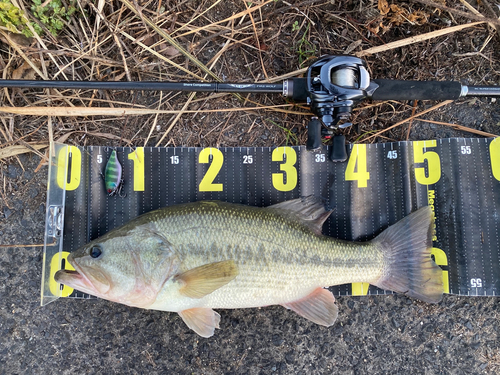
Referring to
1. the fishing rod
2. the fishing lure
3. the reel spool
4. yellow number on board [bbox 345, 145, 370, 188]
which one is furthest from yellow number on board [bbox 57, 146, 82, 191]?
yellow number on board [bbox 345, 145, 370, 188]

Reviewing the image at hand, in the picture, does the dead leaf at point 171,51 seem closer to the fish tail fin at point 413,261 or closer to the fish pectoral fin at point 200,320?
the fish pectoral fin at point 200,320

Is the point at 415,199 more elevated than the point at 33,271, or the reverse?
the point at 415,199

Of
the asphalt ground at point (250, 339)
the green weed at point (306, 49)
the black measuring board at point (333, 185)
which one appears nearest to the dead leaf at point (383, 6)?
the green weed at point (306, 49)

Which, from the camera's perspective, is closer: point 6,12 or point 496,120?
point 6,12

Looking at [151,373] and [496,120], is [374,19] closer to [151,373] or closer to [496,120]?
[496,120]

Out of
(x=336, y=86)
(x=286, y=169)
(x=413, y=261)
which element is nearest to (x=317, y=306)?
(x=413, y=261)

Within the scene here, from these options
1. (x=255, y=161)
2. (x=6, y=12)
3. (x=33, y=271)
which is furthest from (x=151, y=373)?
(x=6, y=12)
